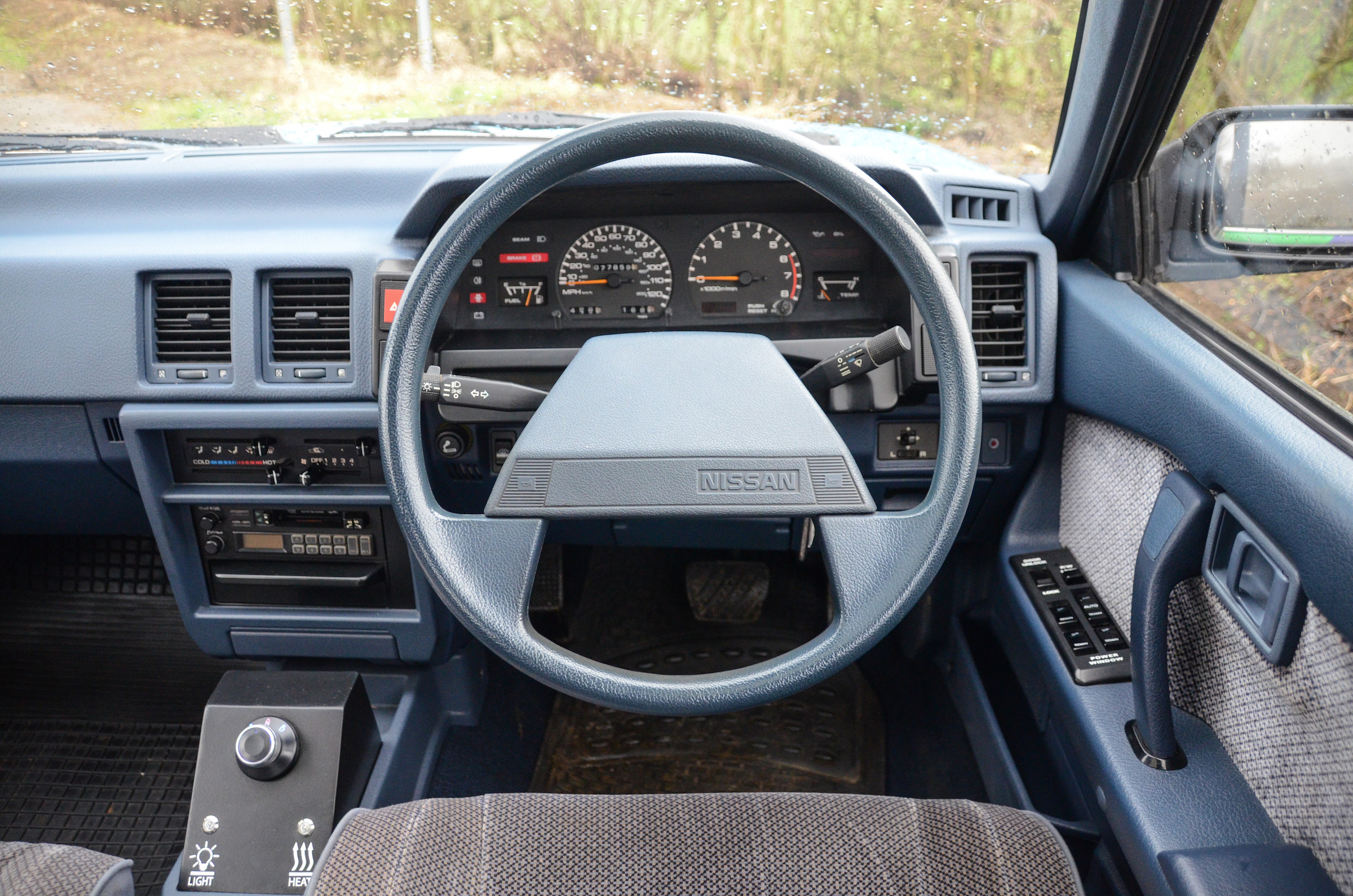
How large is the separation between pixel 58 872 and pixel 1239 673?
1431mm

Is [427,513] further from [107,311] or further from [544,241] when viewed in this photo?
[107,311]

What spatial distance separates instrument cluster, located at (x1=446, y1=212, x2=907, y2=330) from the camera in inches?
61.9

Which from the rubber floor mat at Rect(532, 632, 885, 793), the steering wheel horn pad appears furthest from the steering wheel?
the rubber floor mat at Rect(532, 632, 885, 793)

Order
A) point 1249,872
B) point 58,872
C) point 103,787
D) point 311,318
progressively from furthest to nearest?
point 103,787
point 311,318
point 58,872
point 1249,872

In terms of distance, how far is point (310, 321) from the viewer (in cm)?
156

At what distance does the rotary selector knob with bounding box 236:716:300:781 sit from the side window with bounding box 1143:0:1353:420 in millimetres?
1514

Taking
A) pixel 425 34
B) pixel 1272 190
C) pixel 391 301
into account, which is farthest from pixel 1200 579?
pixel 425 34

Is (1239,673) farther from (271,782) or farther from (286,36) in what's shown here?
(286,36)

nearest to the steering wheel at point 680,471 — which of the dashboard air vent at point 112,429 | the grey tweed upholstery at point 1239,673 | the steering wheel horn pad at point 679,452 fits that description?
the steering wheel horn pad at point 679,452

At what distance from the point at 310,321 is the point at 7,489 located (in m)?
0.82

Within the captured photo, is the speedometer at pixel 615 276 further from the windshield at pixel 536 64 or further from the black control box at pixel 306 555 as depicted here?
the black control box at pixel 306 555

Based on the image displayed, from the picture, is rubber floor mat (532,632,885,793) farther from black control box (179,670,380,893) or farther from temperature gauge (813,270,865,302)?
temperature gauge (813,270,865,302)

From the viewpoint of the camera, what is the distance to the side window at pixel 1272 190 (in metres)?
1.06

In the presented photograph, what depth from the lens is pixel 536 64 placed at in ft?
5.29
